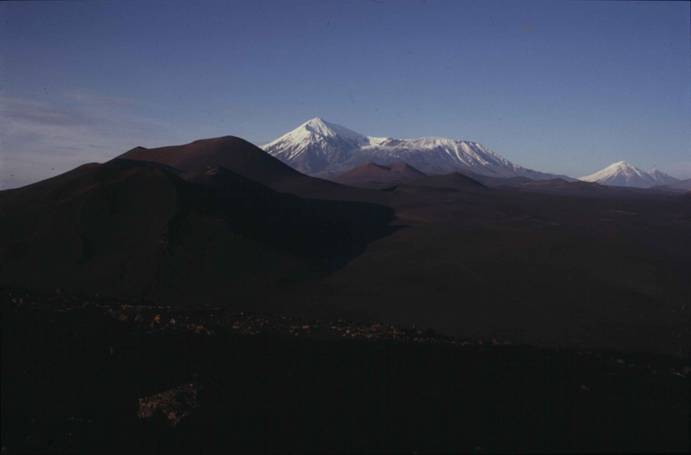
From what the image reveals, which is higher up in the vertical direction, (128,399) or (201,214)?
(201,214)

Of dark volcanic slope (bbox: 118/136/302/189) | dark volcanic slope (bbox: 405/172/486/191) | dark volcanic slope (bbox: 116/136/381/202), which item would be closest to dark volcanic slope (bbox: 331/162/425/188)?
dark volcanic slope (bbox: 405/172/486/191)

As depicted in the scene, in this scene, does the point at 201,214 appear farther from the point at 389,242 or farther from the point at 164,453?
the point at 164,453

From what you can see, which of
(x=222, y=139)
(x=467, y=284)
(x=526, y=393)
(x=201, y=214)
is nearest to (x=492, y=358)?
(x=526, y=393)

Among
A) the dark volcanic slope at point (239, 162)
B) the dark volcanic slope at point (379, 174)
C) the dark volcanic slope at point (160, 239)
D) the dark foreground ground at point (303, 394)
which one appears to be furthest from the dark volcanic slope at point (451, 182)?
the dark foreground ground at point (303, 394)

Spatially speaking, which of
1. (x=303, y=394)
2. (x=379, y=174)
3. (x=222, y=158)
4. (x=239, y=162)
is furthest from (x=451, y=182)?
(x=303, y=394)

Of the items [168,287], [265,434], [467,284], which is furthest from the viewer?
[467,284]

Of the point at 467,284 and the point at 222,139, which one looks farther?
the point at 222,139
